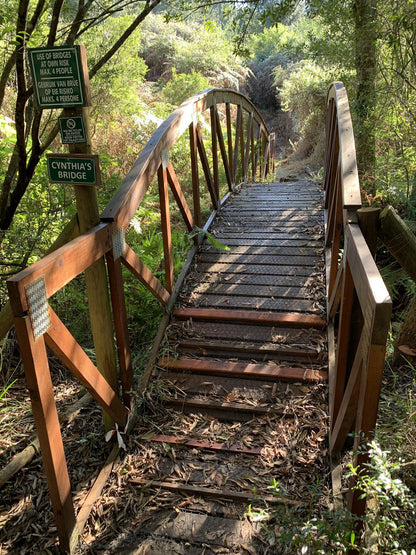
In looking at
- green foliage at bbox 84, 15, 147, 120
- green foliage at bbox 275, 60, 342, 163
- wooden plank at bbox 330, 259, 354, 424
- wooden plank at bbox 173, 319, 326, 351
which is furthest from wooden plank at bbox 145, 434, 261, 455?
green foliage at bbox 275, 60, 342, 163

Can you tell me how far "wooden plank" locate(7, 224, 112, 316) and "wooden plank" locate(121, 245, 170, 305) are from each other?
28 cm

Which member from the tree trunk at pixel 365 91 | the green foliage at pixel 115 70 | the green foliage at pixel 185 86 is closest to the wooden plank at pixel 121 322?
the tree trunk at pixel 365 91

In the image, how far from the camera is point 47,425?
181 cm

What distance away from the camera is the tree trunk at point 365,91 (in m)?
5.55

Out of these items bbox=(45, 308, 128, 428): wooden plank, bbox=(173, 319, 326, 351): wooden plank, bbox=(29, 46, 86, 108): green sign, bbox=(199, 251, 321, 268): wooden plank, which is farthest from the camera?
bbox=(199, 251, 321, 268): wooden plank

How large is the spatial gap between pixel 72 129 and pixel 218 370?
1763mm

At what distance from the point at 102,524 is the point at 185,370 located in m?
1.14

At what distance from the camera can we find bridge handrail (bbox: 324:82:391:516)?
1445mm

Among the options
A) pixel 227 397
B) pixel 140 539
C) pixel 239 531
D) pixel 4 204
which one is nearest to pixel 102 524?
pixel 140 539

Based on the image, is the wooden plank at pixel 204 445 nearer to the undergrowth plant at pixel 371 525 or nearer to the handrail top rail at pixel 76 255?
the undergrowth plant at pixel 371 525

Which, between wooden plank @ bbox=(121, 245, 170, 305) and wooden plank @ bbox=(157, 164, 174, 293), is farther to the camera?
wooden plank @ bbox=(157, 164, 174, 293)

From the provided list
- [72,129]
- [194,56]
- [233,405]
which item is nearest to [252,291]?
[233,405]

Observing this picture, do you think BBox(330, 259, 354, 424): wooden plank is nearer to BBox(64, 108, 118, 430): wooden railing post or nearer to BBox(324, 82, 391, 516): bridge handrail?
BBox(324, 82, 391, 516): bridge handrail

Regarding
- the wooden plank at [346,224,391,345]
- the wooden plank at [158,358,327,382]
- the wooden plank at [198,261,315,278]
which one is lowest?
the wooden plank at [158,358,327,382]
